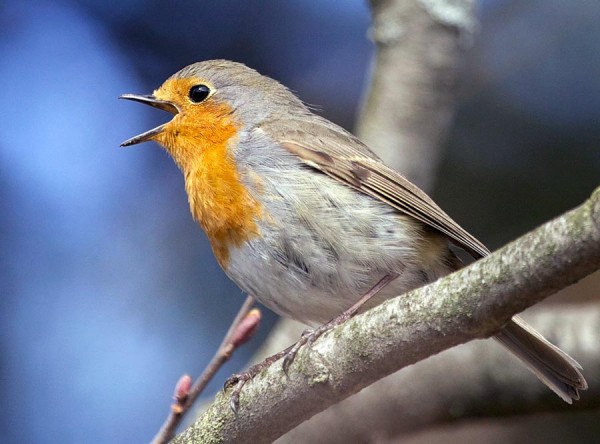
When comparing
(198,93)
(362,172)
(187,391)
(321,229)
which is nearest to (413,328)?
(187,391)

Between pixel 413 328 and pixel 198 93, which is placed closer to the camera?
pixel 413 328

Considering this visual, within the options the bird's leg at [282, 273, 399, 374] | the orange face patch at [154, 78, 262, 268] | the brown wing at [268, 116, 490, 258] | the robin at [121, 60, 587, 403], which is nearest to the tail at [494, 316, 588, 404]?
the robin at [121, 60, 587, 403]

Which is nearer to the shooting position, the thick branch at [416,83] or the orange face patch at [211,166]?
the orange face patch at [211,166]

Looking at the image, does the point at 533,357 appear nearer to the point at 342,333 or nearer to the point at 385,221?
the point at 385,221

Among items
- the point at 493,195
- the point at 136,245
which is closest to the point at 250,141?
the point at 493,195

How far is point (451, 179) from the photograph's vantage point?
6.05 m

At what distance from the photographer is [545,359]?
3314 millimetres

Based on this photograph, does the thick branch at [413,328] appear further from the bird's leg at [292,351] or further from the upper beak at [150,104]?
the upper beak at [150,104]

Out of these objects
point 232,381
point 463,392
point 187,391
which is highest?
point 187,391

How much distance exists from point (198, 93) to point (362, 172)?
Answer: 3.32 ft

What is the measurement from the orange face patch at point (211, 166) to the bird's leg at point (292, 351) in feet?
1.60

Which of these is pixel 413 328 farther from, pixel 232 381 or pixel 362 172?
pixel 362 172

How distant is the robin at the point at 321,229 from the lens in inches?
134

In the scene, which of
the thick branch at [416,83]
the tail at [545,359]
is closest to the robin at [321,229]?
the tail at [545,359]
